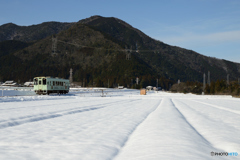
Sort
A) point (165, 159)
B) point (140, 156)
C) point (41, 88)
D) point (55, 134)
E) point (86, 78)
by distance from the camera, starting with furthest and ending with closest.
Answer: point (86, 78)
point (41, 88)
point (55, 134)
point (140, 156)
point (165, 159)

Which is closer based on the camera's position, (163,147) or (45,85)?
(163,147)

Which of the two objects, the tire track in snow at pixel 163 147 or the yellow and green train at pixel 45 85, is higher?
the yellow and green train at pixel 45 85

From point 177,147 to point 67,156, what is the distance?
2617mm

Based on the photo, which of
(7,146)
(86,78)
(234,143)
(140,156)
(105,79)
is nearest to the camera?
(140,156)

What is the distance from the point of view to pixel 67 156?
4.94 meters

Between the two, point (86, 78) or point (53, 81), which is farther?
point (86, 78)

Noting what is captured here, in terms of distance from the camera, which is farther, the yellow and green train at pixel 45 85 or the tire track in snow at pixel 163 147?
the yellow and green train at pixel 45 85

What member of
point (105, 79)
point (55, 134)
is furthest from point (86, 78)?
point (55, 134)

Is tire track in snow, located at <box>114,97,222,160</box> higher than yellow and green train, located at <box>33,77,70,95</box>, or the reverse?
yellow and green train, located at <box>33,77,70,95</box>

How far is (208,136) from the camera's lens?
7781 mm

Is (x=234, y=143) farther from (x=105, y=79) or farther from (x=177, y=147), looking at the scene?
(x=105, y=79)

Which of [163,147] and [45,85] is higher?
[45,85]

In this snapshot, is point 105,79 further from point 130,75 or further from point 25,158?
point 25,158

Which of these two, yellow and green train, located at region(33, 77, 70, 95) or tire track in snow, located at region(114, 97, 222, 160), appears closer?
tire track in snow, located at region(114, 97, 222, 160)
